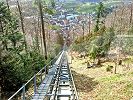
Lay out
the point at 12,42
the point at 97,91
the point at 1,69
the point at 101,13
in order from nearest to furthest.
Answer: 1. the point at 1,69
2. the point at 97,91
3. the point at 12,42
4. the point at 101,13

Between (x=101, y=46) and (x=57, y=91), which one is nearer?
(x=57, y=91)

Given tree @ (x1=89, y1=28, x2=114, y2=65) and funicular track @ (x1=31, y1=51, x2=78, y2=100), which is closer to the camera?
funicular track @ (x1=31, y1=51, x2=78, y2=100)

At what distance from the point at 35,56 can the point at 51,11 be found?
8769 mm

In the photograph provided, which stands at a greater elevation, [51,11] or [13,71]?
[51,11]

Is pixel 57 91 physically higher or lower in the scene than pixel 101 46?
higher

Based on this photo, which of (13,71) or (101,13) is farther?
(101,13)

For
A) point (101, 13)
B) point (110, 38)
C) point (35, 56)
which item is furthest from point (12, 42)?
point (101, 13)

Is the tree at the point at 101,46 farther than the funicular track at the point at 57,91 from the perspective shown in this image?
Yes

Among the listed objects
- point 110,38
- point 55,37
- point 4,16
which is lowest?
point 55,37

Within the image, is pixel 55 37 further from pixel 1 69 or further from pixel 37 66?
pixel 1 69

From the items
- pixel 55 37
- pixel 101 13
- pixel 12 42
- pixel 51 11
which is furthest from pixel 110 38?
pixel 55 37

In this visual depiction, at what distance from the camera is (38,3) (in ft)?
128

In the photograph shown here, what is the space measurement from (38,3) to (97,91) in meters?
19.7

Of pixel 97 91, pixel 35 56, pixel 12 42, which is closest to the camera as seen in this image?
pixel 97 91
